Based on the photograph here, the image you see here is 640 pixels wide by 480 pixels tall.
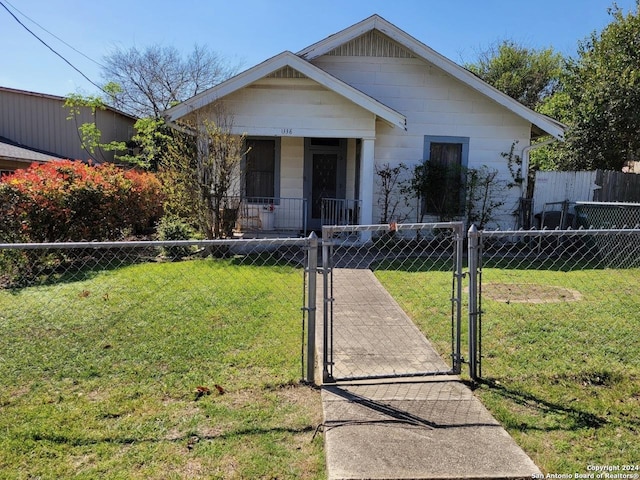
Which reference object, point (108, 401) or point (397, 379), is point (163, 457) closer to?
point (108, 401)

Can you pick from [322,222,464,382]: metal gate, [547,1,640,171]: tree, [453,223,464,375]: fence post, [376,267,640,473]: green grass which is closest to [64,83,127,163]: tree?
[322,222,464,382]: metal gate

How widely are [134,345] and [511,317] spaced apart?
441 cm

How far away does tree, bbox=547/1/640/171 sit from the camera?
15703 mm

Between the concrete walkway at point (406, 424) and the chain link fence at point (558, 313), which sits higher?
the chain link fence at point (558, 313)

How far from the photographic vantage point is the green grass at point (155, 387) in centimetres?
301

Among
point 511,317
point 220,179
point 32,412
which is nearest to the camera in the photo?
point 32,412

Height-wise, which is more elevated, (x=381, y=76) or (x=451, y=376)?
(x=381, y=76)

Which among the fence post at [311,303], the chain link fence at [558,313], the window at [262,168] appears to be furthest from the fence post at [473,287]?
the window at [262,168]

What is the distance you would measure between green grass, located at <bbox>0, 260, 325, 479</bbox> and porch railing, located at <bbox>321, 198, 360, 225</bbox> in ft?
18.4

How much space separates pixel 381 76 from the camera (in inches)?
492

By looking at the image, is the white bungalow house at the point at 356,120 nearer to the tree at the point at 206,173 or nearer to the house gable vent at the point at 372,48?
the house gable vent at the point at 372,48

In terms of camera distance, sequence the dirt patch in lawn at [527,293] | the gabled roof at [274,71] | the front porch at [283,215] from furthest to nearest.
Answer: the front porch at [283,215] → the gabled roof at [274,71] → the dirt patch in lawn at [527,293]

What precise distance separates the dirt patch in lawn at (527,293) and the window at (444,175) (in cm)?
474

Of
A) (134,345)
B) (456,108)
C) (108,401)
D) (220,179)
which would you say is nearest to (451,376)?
(108,401)
